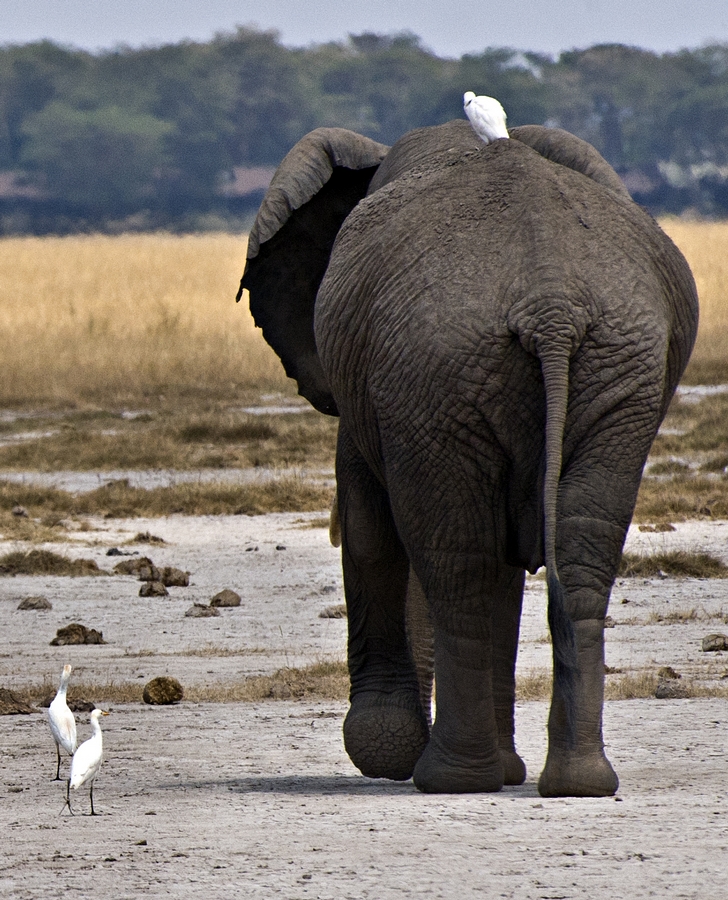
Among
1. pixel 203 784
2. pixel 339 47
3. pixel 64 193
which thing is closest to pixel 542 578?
pixel 203 784

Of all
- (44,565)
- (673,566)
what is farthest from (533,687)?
(44,565)

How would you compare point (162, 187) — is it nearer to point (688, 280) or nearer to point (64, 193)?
point (64, 193)

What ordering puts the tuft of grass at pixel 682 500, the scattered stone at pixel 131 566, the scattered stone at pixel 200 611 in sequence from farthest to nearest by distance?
1. the tuft of grass at pixel 682 500
2. the scattered stone at pixel 131 566
3. the scattered stone at pixel 200 611

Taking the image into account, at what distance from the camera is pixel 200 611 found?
922cm

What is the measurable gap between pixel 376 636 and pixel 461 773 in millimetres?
789

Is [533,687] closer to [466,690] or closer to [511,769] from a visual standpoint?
[511,769]

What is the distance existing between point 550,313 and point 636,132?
71945mm

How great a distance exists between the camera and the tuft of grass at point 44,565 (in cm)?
1054

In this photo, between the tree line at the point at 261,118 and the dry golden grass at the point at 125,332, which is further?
the tree line at the point at 261,118

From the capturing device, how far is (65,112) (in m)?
77.4

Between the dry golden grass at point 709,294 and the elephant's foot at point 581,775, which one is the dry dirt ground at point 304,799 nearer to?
the elephant's foot at point 581,775

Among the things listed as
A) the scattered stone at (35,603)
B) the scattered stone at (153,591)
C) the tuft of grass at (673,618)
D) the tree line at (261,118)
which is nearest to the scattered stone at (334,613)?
the scattered stone at (153,591)

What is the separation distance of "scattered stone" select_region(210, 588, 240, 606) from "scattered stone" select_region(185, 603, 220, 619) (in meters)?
0.19

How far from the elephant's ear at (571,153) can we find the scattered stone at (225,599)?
4410 millimetres
